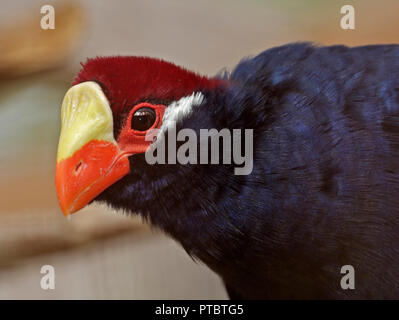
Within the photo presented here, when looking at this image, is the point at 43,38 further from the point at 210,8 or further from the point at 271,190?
the point at 271,190

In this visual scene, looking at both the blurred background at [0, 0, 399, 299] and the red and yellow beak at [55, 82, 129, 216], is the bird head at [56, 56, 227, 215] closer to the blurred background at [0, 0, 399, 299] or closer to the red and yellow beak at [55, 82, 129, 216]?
the red and yellow beak at [55, 82, 129, 216]

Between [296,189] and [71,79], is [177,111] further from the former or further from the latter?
[71,79]

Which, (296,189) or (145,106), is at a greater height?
(145,106)

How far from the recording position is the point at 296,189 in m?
1.08

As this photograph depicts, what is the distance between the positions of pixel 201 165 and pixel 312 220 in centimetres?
24

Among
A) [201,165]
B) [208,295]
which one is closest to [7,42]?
[208,295]

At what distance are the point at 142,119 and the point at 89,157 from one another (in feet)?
0.41

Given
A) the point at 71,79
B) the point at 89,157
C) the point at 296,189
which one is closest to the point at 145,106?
the point at 89,157

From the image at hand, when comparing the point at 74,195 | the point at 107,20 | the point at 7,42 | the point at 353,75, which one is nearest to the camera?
the point at 74,195

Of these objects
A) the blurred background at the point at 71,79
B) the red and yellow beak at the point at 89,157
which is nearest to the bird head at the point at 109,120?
the red and yellow beak at the point at 89,157

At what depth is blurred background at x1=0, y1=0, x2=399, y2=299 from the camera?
6.80 feet

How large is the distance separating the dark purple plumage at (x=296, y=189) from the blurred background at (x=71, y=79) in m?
0.89

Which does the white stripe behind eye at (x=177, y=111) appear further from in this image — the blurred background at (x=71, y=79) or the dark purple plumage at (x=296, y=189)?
the blurred background at (x=71, y=79)

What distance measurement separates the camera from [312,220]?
1.09 meters
